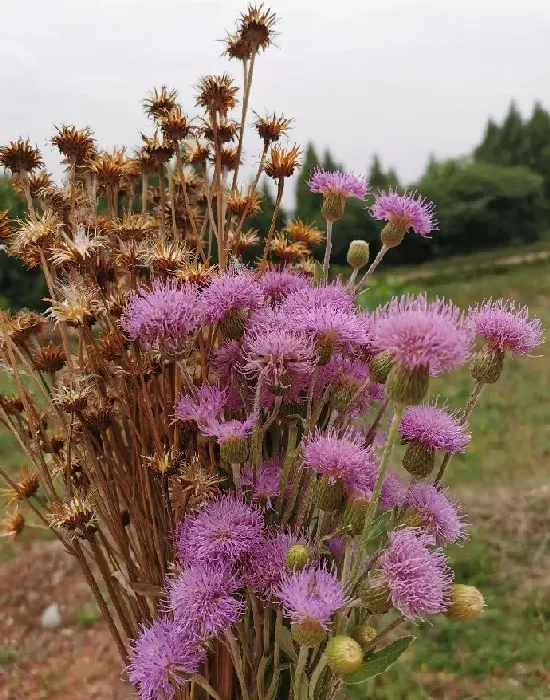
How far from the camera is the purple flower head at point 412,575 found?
1.33 feet

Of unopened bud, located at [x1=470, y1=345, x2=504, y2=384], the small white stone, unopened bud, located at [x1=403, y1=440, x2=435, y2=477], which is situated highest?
unopened bud, located at [x1=470, y1=345, x2=504, y2=384]

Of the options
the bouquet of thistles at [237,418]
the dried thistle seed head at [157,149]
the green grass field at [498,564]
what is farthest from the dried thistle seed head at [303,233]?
the green grass field at [498,564]

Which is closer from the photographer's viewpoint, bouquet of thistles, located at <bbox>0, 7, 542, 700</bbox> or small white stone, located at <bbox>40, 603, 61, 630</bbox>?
bouquet of thistles, located at <bbox>0, 7, 542, 700</bbox>

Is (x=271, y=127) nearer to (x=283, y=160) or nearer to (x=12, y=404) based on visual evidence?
(x=283, y=160)

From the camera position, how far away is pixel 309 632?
41 centimetres

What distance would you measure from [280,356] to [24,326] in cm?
24

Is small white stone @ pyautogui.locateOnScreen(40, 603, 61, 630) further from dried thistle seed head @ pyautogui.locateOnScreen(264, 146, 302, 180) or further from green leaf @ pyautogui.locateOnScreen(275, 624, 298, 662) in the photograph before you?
dried thistle seed head @ pyautogui.locateOnScreen(264, 146, 302, 180)

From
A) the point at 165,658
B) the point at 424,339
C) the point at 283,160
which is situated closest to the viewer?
the point at 424,339

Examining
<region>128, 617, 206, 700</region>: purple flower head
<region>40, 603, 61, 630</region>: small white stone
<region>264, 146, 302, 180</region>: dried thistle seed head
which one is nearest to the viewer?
<region>128, 617, 206, 700</region>: purple flower head

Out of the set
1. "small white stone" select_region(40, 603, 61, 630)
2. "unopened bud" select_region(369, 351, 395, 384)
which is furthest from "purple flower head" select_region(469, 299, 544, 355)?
"small white stone" select_region(40, 603, 61, 630)

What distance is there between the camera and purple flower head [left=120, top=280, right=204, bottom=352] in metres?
0.43

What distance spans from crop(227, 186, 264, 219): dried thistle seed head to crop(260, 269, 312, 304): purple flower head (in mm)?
87

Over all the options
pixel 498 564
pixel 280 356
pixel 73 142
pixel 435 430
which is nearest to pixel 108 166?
pixel 73 142

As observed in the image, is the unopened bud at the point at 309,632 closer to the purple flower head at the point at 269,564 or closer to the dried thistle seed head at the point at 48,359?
the purple flower head at the point at 269,564
